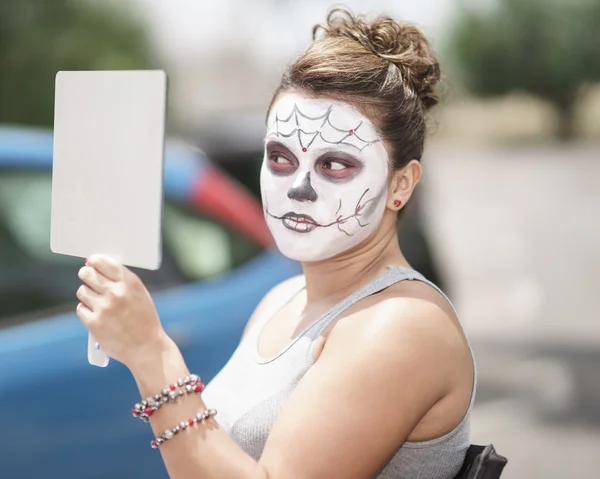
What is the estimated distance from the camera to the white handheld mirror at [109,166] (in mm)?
1637

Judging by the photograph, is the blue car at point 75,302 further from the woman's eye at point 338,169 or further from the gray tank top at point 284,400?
the woman's eye at point 338,169

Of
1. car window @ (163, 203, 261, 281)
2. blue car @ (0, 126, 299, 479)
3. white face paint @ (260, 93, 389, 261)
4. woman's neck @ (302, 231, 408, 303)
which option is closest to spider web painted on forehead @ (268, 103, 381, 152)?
white face paint @ (260, 93, 389, 261)

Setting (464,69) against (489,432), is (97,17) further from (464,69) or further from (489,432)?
(464,69)

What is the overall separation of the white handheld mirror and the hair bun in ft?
1.63

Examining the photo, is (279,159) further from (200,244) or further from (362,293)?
(200,244)

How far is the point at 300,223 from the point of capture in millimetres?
1867

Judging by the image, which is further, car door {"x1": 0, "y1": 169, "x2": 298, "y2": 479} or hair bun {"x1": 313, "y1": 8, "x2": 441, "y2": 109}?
car door {"x1": 0, "y1": 169, "x2": 298, "y2": 479}

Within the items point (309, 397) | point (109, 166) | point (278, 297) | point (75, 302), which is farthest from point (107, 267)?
point (75, 302)

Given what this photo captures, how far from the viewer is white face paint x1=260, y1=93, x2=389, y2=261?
6.05 ft

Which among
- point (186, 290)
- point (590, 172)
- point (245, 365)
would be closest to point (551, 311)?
point (186, 290)

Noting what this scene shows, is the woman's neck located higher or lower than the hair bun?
lower

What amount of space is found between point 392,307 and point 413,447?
274mm

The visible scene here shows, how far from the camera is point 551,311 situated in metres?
9.10

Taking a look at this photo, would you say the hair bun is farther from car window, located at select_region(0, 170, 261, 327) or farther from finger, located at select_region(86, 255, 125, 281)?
car window, located at select_region(0, 170, 261, 327)
